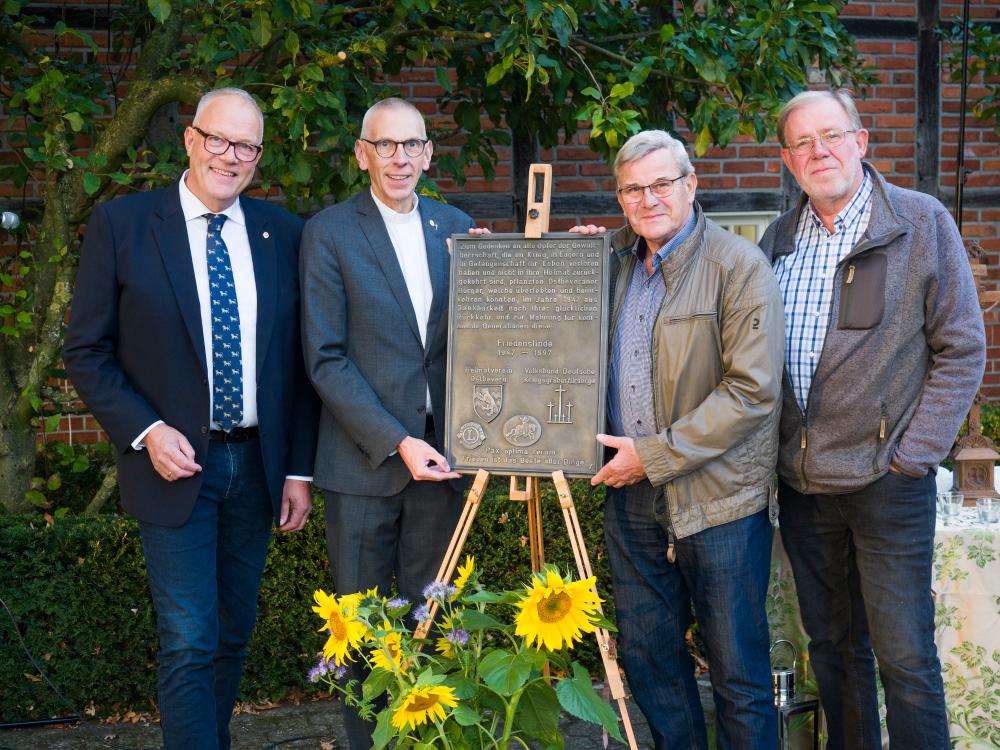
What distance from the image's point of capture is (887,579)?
3.02 metres

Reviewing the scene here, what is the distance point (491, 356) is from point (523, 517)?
5.12 feet

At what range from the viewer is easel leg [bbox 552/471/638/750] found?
3016 millimetres

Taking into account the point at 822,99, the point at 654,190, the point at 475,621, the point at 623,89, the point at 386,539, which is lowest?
the point at 475,621

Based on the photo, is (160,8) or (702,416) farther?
(160,8)

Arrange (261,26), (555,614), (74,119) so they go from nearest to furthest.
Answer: (555,614), (261,26), (74,119)

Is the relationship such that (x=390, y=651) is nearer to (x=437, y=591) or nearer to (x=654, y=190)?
(x=437, y=591)

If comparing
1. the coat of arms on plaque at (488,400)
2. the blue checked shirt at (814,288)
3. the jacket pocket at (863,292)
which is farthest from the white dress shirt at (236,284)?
the jacket pocket at (863,292)

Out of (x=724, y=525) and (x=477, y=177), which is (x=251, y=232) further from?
(x=477, y=177)

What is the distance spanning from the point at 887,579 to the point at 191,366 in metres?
2.03

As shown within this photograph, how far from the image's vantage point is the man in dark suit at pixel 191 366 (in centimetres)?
309

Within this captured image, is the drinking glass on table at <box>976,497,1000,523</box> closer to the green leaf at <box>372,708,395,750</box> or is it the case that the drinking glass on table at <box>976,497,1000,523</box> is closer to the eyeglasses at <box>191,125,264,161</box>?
the green leaf at <box>372,708,395,750</box>

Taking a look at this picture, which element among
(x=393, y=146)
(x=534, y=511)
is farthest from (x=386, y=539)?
(x=393, y=146)

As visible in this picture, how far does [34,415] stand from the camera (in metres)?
4.56

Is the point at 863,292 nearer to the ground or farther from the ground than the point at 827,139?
nearer to the ground
